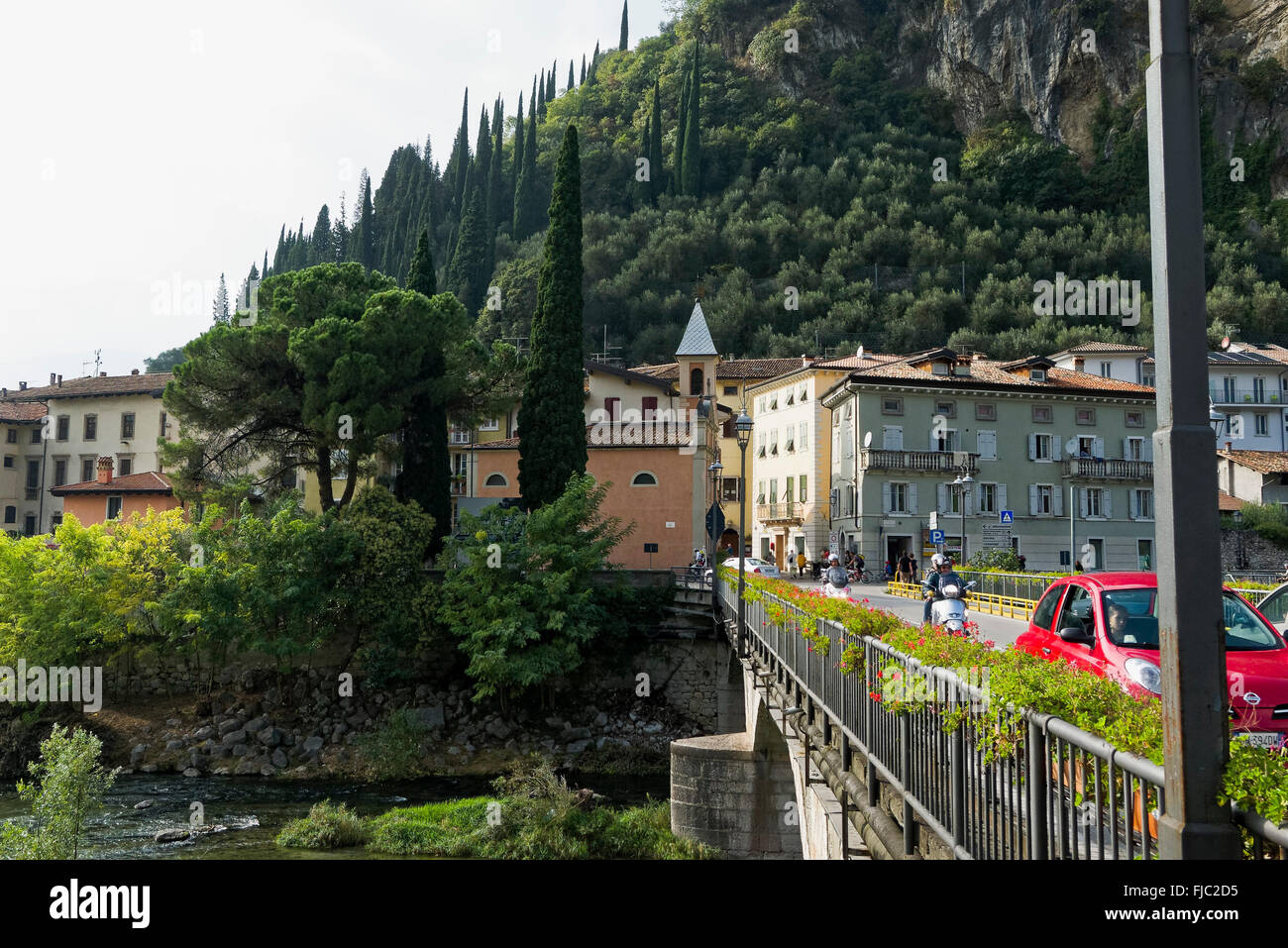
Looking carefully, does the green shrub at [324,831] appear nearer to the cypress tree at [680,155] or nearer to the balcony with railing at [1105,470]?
the balcony with railing at [1105,470]

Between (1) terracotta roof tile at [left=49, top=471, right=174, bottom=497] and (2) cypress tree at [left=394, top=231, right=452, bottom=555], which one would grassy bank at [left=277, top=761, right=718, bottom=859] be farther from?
(1) terracotta roof tile at [left=49, top=471, right=174, bottom=497]

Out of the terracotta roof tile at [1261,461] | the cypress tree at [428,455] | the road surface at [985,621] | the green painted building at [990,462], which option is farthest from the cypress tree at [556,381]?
the terracotta roof tile at [1261,461]

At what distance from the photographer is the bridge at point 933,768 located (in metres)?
4.02

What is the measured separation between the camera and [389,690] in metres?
33.6

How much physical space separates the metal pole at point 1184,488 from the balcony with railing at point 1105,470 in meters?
53.3

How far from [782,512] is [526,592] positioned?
30.1 metres

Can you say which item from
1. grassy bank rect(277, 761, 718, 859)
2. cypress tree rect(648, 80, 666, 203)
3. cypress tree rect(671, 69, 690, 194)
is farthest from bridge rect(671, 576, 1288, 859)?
cypress tree rect(648, 80, 666, 203)

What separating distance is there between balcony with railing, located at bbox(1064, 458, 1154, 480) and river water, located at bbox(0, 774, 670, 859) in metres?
33.5

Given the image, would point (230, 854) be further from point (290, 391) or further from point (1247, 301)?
point (1247, 301)

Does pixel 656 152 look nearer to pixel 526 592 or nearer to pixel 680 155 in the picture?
pixel 680 155

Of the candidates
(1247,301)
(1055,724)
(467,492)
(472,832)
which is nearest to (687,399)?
(467,492)

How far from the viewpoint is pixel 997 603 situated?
30375 mm

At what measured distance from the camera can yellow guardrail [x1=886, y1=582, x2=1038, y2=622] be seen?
26688 millimetres

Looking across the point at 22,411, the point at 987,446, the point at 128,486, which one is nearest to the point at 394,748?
the point at 128,486
